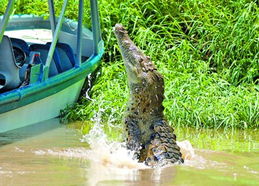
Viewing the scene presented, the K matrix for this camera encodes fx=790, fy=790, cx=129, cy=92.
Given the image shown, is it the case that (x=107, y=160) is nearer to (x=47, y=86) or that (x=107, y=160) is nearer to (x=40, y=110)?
(x=47, y=86)

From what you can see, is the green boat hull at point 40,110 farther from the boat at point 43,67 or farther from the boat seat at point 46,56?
the boat seat at point 46,56

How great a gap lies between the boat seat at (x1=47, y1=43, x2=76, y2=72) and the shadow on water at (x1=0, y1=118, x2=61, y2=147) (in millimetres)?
686

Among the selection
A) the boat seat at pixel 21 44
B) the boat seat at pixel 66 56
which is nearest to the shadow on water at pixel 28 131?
the boat seat at pixel 66 56

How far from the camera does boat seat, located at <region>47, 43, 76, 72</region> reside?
9.48 m

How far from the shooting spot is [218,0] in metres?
11.2

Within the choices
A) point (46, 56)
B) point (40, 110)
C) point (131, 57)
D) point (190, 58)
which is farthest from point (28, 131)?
point (190, 58)

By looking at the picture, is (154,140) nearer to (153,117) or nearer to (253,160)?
(153,117)

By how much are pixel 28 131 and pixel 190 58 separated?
270 centimetres

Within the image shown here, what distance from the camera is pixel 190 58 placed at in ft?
33.7

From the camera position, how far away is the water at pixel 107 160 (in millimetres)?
6336

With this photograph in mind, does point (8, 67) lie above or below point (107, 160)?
above

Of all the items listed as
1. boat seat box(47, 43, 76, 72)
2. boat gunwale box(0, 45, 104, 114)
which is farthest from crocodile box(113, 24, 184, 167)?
boat seat box(47, 43, 76, 72)

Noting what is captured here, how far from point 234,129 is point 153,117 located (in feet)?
6.78

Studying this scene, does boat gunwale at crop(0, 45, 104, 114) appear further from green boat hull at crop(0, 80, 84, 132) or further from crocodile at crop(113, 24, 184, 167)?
crocodile at crop(113, 24, 184, 167)
